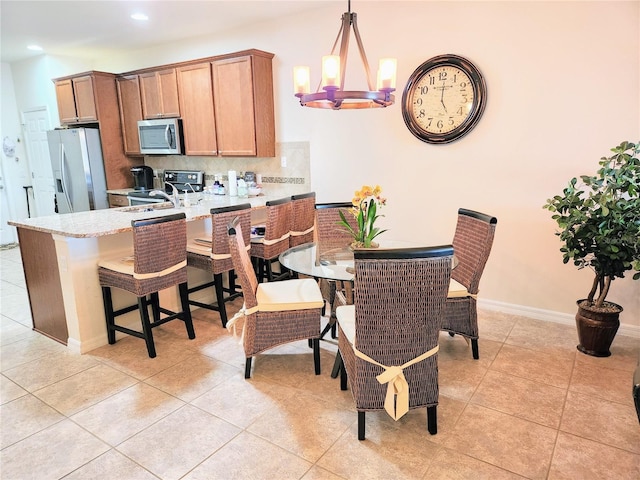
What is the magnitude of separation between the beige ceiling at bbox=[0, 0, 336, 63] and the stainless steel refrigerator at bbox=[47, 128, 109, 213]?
3.53ft

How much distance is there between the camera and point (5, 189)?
6199 mm

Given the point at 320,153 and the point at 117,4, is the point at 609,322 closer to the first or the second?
the point at 320,153

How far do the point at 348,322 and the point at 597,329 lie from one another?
1.73 meters

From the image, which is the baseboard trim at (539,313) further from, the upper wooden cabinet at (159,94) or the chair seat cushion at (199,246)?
the upper wooden cabinet at (159,94)

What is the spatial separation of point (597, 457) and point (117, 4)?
4.71 m

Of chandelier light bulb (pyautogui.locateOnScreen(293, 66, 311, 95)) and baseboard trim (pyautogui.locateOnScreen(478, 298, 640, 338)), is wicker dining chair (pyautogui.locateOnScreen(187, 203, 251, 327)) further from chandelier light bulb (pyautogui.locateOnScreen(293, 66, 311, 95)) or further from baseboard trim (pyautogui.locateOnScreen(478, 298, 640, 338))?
baseboard trim (pyautogui.locateOnScreen(478, 298, 640, 338))

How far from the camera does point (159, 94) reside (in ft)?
15.8

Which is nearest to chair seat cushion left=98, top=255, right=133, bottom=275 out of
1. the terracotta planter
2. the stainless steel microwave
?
the stainless steel microwave

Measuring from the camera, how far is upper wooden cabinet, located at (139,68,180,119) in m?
4.68

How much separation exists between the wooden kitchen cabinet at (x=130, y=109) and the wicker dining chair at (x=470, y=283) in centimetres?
435

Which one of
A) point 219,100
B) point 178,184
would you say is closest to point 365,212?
point 219,100

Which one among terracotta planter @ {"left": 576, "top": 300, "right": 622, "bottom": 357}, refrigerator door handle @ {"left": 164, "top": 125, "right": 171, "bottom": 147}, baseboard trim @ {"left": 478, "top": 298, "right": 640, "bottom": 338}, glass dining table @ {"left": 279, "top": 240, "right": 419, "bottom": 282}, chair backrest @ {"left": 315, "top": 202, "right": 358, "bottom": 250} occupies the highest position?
refrigerator door handle @ {"left": 164, "top": 125, "right": 171, "bottom": 147}

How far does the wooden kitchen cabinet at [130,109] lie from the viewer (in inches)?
200

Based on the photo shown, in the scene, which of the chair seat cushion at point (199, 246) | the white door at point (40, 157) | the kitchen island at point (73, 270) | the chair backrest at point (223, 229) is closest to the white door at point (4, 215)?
the white door at point (40, 157)
